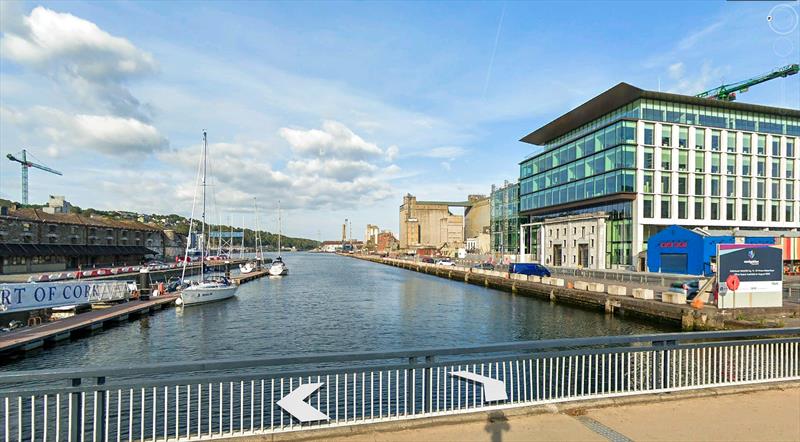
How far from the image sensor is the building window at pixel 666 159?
6588 centimetres

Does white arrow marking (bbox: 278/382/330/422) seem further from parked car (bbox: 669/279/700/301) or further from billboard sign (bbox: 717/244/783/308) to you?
parked car (bbox: 669/279/700/301)

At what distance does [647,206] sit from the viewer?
6469 centimetres

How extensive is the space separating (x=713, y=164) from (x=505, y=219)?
1806 inches

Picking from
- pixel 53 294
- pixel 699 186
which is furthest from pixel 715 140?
pixel 53 294

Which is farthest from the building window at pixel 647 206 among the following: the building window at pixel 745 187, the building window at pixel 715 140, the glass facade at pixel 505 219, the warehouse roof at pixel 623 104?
the glass facade at pixel 505 219

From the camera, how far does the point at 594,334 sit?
27.9 m

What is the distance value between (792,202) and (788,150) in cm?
815

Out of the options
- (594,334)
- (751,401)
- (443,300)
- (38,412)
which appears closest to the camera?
(751,401)

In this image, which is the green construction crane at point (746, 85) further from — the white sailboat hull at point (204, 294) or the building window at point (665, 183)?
the white sailboat hull at point (204, 294)

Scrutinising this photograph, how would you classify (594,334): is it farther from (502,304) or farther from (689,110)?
(689,110)

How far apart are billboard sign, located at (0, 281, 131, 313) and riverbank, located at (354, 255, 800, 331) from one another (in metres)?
38.9

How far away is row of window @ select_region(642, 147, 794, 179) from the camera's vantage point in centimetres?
6544

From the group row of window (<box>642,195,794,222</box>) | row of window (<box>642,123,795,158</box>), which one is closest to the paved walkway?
row of window (<box>642,195,794,222</box>)

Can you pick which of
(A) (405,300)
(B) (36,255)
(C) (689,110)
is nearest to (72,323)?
(A) (405,300)
